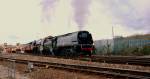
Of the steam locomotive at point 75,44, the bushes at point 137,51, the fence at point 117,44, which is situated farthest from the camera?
the fence at point 117,44

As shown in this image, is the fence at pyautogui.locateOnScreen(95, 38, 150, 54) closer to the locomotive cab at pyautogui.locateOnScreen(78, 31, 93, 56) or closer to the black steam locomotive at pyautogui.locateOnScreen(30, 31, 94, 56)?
the black steam locomotive at pyautogui.locateOnScreen(30, 31, 94, 56)

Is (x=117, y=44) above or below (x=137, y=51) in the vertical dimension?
above

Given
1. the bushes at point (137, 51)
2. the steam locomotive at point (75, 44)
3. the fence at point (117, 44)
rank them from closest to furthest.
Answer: the steam locomotive at point (75, 44) < the bushes at point (137, 51) < the fence at point (117, 44)

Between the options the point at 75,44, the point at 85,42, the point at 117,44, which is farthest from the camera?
the point at 117,44

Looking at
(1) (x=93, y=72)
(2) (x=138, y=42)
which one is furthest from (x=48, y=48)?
(1) (x=93, y=72)

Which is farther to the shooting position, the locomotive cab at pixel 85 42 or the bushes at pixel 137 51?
the bushes at pixel 137 51

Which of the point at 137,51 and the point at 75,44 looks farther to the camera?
the point at 137,51

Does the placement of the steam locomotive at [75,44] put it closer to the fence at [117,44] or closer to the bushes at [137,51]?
the bushes at [137,51]

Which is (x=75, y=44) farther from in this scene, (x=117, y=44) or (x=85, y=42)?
(x=117, y=44)

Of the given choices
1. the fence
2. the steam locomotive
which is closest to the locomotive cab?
the steam locomotive

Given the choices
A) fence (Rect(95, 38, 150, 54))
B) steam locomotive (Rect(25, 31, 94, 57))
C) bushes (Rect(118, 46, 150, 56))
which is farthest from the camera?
fence (Rect(95, 38, 150, 54))

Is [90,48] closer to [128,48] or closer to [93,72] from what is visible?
[128,48]

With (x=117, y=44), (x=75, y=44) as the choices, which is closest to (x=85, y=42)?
(x=75, y=44)

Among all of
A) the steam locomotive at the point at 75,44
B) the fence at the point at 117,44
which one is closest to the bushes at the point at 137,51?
the fence at the point at 117,44
